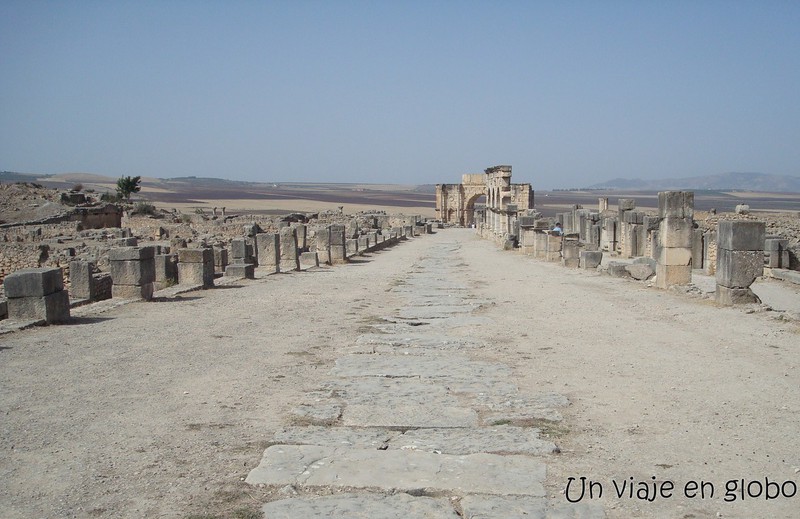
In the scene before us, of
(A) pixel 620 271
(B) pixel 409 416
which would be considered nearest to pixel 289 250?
(A) pixel 620 271

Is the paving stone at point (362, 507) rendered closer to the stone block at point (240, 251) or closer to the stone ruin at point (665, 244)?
the stone ruin at point (665, 244)

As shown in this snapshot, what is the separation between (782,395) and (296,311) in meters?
7.31

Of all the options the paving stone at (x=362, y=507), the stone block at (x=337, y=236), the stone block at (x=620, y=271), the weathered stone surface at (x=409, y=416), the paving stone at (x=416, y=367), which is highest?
the stone block at (x=337, y=236)

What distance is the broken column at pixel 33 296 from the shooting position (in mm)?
9812

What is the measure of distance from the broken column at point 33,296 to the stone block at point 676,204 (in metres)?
11.3

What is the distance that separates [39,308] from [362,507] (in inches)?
285

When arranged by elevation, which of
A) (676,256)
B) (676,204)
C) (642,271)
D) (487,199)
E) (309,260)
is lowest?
(309,260)

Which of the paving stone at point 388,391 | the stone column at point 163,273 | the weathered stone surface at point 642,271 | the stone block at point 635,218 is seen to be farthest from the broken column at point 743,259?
the stone block at point 635,218

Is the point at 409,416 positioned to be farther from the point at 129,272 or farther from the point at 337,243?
the point at 337,243

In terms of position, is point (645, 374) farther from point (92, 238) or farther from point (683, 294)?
point (92, 238)

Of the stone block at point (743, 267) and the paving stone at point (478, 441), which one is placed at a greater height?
the stone block at point (743, 267)

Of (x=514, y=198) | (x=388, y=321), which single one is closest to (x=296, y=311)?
(x=388, y=321)

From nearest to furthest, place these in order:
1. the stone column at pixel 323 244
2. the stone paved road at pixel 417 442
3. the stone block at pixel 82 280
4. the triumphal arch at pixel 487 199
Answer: the stone paved road at pixel 417 442, the stone block at pixel 82 280, the stone column at pixel 323 244, the triumphal arch at pixel 487 199

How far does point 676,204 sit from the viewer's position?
49.6 ft
